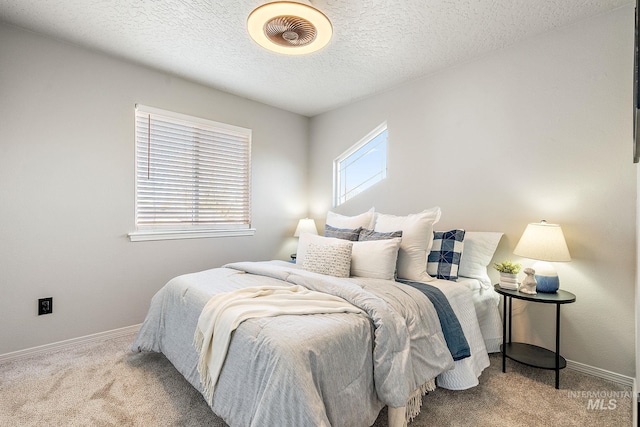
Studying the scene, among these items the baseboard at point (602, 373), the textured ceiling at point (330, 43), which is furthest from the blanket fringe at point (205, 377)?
the baseboard at point (602, 373)

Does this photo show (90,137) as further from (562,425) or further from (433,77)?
(562,425)

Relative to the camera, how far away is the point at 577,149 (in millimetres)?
2178

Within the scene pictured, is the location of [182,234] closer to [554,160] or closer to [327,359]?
[327,359]

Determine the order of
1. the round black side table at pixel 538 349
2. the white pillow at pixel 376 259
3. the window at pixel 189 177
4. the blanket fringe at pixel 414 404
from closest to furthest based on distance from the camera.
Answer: the blanket fringe at pixel 414 404
the round black side table at pixel 538 349
the white pillow at pixel 376 259
the window at pixel 189 177

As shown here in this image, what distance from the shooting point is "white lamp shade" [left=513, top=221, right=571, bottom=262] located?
201cm

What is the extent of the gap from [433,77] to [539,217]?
5.25 ft

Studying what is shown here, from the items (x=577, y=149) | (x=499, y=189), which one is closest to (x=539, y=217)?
(x=499, y=189)

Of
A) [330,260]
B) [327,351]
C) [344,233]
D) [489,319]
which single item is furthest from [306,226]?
[327,351]

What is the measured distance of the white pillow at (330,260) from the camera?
7.36ft

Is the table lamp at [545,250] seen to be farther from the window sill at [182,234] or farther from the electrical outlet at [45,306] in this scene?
the electrical outlet at [45,306]

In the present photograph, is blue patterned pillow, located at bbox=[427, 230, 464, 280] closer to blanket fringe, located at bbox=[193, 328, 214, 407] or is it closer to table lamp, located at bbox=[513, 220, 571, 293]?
table lamp, located at bbox=[513, 220, 571, 293]

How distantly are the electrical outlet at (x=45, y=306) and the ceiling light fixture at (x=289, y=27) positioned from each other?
101 inches

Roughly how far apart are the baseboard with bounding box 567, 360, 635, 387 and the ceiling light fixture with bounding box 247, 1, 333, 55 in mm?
2841

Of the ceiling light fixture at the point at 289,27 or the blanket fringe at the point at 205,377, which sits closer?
the blanket fringe at the point at 205,377
